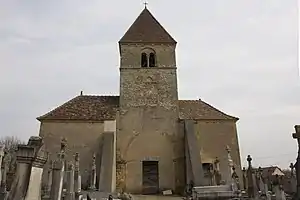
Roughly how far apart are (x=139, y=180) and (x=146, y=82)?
8.51 metres

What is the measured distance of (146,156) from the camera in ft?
92.4

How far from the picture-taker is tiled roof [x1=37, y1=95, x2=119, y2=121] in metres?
A: 28.3

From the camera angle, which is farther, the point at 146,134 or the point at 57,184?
the point at 146,134

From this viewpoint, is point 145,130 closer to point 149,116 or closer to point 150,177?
point 149,116

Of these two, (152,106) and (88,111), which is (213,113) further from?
(88,111)

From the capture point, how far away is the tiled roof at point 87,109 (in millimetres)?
28328

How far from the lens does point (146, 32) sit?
108 ft

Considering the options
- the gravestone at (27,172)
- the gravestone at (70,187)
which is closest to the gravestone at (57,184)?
the gravestone at (70,187)

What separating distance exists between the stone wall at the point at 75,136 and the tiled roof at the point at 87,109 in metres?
0.52

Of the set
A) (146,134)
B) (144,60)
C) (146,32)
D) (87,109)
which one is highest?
(146,32)

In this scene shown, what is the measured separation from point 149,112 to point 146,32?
8.03 meters

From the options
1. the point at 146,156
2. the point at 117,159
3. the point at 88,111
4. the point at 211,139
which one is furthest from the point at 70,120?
the point at 211,139

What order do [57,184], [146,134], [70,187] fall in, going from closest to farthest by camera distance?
[57,184], [70,187], [146,134]

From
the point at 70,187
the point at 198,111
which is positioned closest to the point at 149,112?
the point at 198,111
